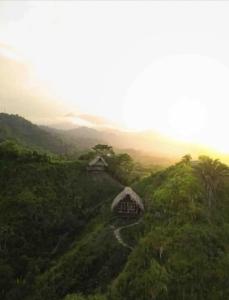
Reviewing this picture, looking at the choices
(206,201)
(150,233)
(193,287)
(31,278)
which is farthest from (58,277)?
(206,201)

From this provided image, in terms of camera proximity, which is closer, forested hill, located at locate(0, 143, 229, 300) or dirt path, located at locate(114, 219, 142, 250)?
forested hill, located at locate(0, 143, 229, 300)

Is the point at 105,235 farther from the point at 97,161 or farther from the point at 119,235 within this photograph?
the point at 97,161

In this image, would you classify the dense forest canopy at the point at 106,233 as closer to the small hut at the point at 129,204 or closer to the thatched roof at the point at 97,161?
the small hut at the point at 129,204

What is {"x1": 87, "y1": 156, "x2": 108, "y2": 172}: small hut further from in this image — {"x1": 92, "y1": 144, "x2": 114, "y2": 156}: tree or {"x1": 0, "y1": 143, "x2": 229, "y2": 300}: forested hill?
{"x1": 92, "y1": 144, "x2": 114, "y2": 156}: tree

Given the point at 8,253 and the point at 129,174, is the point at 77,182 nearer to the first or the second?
the point at 129,174

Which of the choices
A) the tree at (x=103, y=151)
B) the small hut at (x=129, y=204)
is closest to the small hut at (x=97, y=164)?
the tree at (x=103, y=151)

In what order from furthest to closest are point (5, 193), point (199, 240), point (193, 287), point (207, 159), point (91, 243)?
point (5, 193) → point (207, 159) → point (91, 243) → point (199, 240) → point (193, 287)

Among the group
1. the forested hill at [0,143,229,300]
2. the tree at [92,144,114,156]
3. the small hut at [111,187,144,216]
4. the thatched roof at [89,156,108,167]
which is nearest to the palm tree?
the forested hill at [0,143,229,300]
